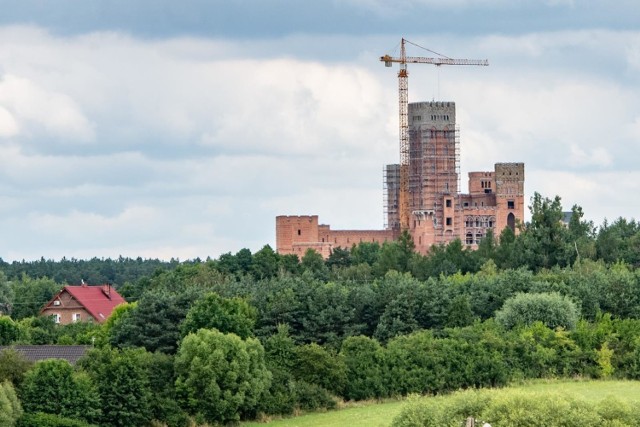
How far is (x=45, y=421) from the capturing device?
58.0m

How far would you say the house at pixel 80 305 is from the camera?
123500mm

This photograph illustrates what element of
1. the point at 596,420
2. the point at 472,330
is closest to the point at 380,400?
the point at 472,330

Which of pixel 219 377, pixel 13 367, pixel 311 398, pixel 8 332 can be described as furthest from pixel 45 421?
pixel 8 332

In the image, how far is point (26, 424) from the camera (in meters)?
57.5

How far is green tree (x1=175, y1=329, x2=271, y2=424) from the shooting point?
64.1 meters

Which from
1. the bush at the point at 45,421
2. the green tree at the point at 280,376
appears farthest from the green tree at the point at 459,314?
the bush at the point at 45,421

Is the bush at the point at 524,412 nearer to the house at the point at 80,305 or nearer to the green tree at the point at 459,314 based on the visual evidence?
the green tree at the point at 459,314

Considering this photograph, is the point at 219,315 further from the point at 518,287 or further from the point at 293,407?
the point at 518,287

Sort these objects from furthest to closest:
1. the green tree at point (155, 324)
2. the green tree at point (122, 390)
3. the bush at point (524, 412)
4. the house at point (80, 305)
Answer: the house at point (80, 305) → the green tree at point (155, 324) → the green tree at point (122, 390) → the bush at point (524, 412)

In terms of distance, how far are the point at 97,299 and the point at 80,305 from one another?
3058 millimetres

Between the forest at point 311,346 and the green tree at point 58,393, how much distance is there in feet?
0.15

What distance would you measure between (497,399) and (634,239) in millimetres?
93640

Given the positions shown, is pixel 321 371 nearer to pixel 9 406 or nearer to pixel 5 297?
pixel 9 406

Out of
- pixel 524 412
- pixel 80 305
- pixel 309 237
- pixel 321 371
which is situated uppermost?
pixel 309 237
